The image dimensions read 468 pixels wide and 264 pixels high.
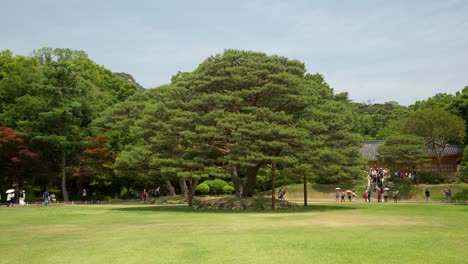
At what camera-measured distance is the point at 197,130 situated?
28.0 meters

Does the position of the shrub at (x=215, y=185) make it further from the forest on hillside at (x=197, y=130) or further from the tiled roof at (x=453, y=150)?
the tiled roof at (x=453, y=150)

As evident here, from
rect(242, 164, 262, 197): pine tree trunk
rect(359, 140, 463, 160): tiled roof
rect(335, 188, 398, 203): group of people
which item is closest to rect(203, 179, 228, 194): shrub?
rect(335, 188, 398, 203): group of people

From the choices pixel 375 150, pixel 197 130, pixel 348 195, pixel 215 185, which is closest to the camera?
pixel 197 130

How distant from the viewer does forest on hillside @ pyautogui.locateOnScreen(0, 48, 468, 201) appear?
2792 cm

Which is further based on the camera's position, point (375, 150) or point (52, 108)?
point (375, 150)

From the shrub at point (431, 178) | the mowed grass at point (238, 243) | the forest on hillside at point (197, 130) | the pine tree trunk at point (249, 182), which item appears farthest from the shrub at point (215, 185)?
the mowed grass at point (238, 243)

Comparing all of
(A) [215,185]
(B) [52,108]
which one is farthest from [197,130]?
(A) [215,185]

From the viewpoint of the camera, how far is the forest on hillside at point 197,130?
27922 mm

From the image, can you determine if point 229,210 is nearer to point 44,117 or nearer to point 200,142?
point 200,142

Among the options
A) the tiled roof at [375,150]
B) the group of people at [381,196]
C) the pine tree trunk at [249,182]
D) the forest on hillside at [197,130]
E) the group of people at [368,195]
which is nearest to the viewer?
the forest on hillside at [197,130]

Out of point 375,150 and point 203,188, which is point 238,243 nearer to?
point 203,188

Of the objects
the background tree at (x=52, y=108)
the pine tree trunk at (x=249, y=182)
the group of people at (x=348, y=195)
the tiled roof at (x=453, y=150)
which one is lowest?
the group of people at (x=348, y=195)

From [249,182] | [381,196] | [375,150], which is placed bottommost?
[381,196]

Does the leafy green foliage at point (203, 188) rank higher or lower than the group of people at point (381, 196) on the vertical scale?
higher
